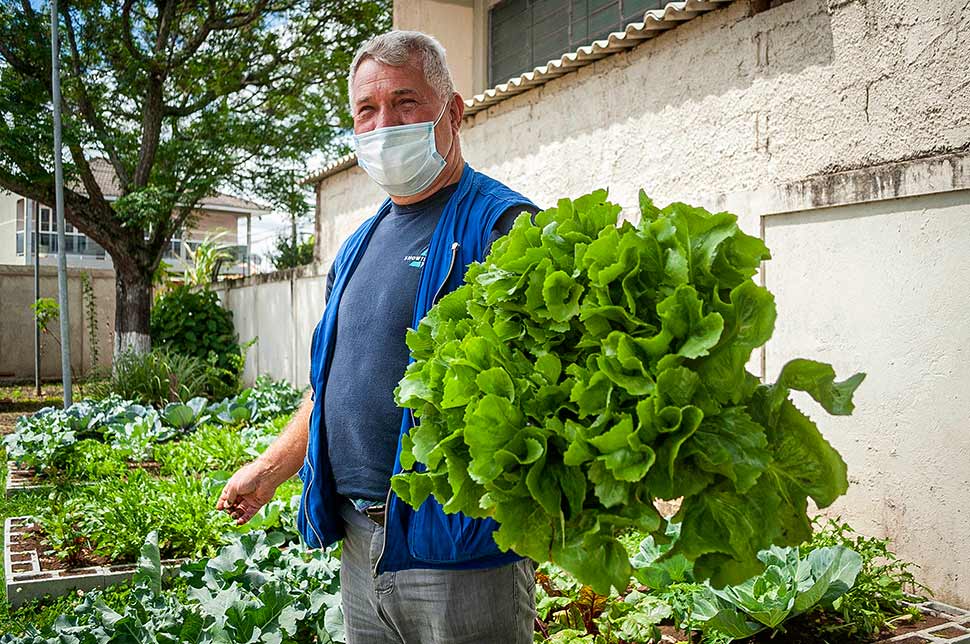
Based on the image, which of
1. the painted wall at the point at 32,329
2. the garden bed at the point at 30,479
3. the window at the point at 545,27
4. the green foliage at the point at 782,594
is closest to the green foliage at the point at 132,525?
the garden bed at the point at 30,479

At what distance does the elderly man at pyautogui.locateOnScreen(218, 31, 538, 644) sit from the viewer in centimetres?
194

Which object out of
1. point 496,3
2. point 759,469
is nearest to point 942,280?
point 759,469

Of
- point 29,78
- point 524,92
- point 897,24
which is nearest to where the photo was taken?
point 897,24

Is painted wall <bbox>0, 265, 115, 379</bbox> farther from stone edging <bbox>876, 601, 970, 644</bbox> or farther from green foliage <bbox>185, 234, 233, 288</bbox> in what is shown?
stone edging <bbox>876, 601, 970, 644</bbox>

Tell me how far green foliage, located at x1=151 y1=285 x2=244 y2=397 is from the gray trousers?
13.4m

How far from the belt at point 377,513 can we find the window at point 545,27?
21.6ft

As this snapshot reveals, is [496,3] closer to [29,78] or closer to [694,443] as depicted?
[29,78]

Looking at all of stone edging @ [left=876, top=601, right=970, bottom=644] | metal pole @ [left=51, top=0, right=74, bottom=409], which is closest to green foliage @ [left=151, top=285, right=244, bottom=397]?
metal pole @ [left=51, top=0, right=74, bottom=409]

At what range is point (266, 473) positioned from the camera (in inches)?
96.0

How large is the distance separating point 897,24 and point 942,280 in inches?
53.4

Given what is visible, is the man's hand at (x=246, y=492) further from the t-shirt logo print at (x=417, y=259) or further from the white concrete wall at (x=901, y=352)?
the white concrete wall at (x=901, y=352)

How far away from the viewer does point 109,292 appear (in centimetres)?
1947

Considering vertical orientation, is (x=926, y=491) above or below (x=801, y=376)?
below

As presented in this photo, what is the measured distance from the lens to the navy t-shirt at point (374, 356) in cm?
212
